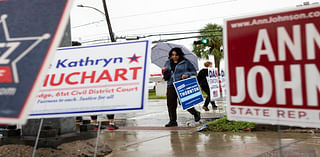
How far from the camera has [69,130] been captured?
16.0 ft

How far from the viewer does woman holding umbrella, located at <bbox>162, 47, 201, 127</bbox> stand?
7926mm

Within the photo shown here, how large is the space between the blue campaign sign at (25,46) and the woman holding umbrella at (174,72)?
5446 mm

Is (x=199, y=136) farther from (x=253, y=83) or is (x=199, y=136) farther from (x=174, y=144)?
(x=253, y=83)

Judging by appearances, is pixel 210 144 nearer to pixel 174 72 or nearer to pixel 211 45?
pixel 174 72

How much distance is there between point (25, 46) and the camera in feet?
7.72

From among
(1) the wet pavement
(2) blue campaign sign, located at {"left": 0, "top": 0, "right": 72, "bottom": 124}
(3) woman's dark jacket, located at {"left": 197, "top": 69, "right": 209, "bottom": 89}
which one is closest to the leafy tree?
(3) woman's dark jacket, located at {"left": 197, "top": 69, "right": 209, "bottom": 89}

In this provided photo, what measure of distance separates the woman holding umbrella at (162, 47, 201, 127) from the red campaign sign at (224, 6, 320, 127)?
4.74 m

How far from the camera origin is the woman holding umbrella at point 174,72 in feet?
26.0

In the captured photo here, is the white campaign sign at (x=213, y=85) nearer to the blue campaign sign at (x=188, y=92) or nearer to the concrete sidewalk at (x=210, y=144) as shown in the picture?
the blue campaign sign at (x=188, y=92)

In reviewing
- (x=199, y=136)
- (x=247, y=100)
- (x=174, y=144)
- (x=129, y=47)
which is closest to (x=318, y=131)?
(x=199, y=136)

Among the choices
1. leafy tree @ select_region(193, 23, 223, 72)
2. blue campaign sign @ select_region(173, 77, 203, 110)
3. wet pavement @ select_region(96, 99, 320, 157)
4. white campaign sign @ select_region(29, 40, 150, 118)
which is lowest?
wet pavement @ select_region(96, 99, 320, 157)

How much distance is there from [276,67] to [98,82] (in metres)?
1.58

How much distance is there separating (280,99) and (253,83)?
258 millimetres

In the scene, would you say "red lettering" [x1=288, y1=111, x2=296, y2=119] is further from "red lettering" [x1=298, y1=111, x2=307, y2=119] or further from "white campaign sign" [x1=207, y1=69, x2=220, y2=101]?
"white campaign sign" [x1=207, y1=69, x2=220, y2=101]
